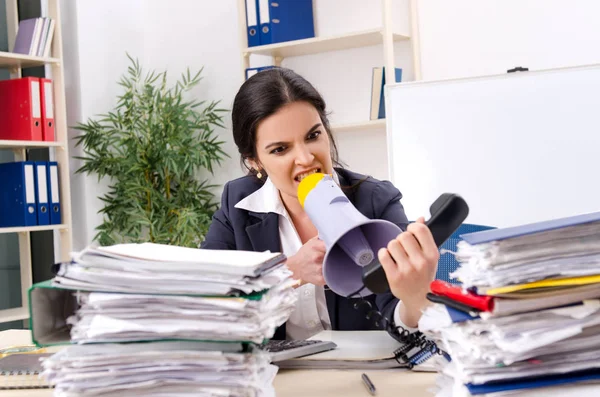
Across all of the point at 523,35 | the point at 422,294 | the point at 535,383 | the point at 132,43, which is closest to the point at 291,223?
the point at 422,294

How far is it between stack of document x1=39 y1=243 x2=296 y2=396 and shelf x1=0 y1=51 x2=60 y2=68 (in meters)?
3.16

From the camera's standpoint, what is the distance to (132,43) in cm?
461

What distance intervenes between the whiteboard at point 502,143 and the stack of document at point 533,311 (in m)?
1.67

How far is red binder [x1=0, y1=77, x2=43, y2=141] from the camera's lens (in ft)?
12.6

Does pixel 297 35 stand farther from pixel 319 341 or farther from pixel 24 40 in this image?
pixel 319 341

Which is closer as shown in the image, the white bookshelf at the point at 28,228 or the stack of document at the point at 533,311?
the stack of document at the point at 533,311

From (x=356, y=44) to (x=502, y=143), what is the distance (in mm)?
1644

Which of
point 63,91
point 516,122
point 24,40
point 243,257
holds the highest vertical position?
point 24,40

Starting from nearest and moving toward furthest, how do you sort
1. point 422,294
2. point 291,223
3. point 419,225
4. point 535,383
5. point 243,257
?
point 535,383, point 243,257, point 419,225, point 422,294, point 291,223

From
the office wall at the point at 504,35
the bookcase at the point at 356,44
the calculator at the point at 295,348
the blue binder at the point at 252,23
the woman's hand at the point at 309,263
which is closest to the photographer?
the calculator at the point at 295,348

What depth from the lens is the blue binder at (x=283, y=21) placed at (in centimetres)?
398

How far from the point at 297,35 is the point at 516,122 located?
5.99 feet

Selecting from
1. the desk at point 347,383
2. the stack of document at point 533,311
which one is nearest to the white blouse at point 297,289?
the desk at point 347,383

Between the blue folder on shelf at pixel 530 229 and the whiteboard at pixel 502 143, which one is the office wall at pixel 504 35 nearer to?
the whiteboard at pixel 502 143
